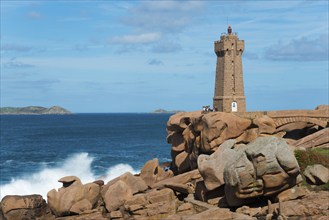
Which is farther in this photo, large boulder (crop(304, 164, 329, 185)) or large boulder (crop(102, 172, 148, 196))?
large boulder (crop(102, 172, 148, 196))

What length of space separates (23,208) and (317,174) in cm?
1996

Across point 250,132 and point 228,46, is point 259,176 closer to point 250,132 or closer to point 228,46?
point 250,132

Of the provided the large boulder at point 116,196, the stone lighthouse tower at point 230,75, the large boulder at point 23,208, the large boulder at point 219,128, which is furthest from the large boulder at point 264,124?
the large boulder at point 23,208

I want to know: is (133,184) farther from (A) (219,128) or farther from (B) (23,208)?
(A) (219,128)

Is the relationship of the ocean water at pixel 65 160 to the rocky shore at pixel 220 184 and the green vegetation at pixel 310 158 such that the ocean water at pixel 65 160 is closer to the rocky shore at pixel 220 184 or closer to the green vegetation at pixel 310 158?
the rocky shore at pixel 220 184

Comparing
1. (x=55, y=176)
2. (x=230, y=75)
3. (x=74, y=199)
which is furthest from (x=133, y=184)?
(x=55, y=176)

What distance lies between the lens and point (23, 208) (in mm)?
31938

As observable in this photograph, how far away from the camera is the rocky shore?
23469 millimetres

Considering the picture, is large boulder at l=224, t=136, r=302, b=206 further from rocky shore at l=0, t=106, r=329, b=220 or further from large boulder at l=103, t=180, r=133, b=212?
large boulder at l=103, t=180, r=133, b=212

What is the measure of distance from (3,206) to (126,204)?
9.01 m

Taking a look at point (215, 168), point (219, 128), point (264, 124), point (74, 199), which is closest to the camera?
point (215, 168)

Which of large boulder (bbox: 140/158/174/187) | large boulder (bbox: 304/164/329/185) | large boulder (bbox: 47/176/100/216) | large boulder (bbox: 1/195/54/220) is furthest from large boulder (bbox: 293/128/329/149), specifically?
large boulder (bbox: 1/195/54/220)

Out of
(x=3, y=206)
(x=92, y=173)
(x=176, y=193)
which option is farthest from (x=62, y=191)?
(x=92, y=173)

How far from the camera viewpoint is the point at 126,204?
97.2 feet
